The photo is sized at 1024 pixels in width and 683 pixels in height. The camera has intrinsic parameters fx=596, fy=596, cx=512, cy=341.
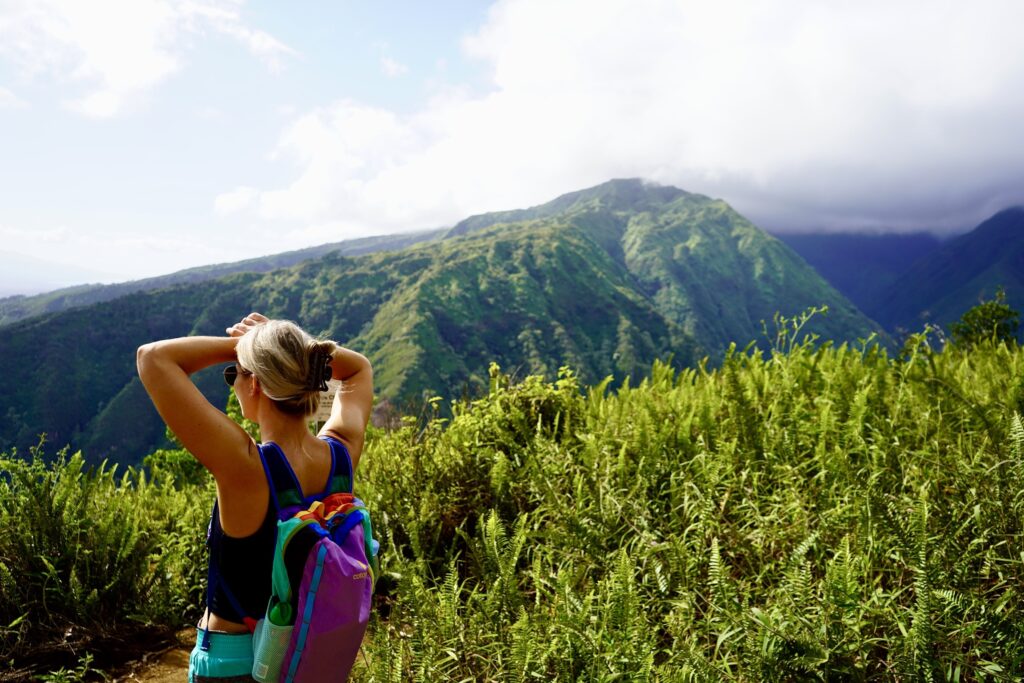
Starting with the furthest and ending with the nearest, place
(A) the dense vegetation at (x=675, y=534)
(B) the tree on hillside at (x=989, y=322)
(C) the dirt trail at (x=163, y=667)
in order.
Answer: (B) the tree on hillside at (x=989, y=322), (C) the dirt trail at (x=163, y=667), (A) the dense vegetation at (x=675, y=534)

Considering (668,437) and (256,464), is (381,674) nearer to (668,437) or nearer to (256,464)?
(256,464)

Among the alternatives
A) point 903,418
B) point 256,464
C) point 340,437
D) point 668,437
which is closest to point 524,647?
point 340,437

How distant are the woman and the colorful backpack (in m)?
0.09

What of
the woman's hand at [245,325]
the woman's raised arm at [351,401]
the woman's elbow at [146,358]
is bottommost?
the woman's raised arm at [351,401]

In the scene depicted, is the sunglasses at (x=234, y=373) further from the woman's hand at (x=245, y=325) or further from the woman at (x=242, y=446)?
the woman's hand at (x=245, y=325)

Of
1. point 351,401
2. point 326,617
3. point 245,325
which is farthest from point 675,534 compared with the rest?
point 245,325

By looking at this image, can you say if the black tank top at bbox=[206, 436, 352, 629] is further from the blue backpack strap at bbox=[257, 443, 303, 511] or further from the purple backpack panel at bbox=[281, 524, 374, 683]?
the purple backpack panel at bbox=[281, 524, 374, 683]

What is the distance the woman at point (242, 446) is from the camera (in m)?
1.92

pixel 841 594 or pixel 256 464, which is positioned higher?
pixel 256 464

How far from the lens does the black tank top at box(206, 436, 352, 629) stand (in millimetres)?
2023

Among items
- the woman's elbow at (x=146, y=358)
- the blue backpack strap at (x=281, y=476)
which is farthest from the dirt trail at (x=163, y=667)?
the woman's elbow at (x=146, y=358)

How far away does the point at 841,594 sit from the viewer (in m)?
2.38

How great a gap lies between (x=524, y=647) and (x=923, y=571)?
5.31 feet

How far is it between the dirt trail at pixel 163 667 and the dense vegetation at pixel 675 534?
0.90 ft
